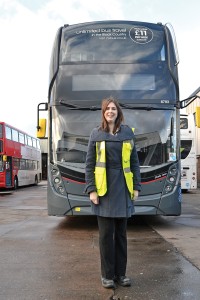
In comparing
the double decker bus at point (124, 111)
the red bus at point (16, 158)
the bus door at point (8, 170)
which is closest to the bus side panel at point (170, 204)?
the double decker bus at point (124, 111)

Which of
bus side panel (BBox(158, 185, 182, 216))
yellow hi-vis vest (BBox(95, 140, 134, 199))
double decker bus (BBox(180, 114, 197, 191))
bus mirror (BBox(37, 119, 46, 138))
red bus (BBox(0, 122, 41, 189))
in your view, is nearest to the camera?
yellow hi-vis vest (BBox(95, 140, 134, 199))

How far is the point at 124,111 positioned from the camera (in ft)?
29.1

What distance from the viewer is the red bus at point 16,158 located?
2644 centimetres

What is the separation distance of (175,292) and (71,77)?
5757mm

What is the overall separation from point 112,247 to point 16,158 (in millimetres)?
25291

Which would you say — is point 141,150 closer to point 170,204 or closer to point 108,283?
point 170,204

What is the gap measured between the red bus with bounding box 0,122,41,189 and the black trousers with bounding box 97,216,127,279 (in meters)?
22.3

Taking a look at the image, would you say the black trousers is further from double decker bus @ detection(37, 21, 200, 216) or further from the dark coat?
double decker bus @ detection(37, 21, 200, 216)

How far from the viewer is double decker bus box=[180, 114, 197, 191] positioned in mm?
22812

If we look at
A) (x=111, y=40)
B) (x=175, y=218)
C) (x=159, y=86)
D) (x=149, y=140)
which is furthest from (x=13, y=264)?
(x=175, y=218)

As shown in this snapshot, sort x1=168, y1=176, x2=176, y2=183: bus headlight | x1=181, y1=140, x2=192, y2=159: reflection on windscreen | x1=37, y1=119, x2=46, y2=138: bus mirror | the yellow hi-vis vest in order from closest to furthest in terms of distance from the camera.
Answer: the yellow hi-vis vest → x1=168, y1=176, x2=176, y2=183: bus headlight → x1=37, y1=119, x2=46, y2=138: bus mirror → x1=181, y1=140, x2=192, y2=159: reflection on windscreen

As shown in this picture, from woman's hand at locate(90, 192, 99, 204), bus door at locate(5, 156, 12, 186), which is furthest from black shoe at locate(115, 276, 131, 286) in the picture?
bus door at locate(5, 156, 12, 186)

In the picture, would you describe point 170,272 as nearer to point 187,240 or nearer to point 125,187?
point 125,187

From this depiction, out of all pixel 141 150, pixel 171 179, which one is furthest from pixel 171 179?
pixel 141 150
